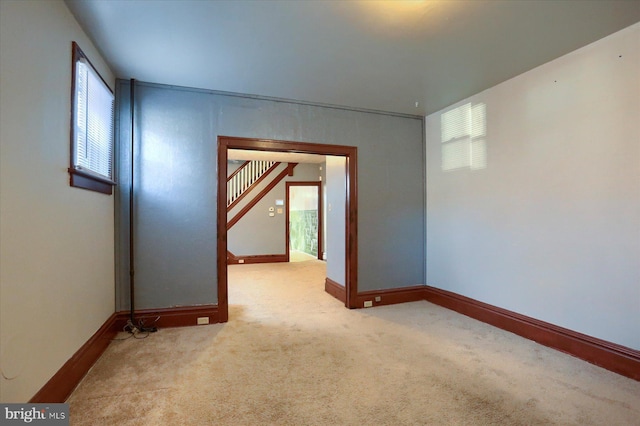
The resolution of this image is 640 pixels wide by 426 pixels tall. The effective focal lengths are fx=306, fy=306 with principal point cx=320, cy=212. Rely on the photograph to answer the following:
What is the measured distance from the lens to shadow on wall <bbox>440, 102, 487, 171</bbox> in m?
3.44

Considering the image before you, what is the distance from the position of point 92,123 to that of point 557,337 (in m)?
4.25

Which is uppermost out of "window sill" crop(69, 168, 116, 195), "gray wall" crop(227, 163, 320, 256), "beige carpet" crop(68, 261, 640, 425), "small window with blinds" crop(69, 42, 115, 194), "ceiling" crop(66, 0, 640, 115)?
"ceiling" crop(66, 0, 640, 115)

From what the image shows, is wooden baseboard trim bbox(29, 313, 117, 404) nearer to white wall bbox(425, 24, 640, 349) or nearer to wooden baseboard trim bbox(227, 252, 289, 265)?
white wall bbox(425, 24, 640, 349)

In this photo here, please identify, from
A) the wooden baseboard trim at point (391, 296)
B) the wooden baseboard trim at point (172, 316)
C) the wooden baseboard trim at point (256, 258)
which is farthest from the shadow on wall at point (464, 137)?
the wooden baseboard trim at point (256, 258)

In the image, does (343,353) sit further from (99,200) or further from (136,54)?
(136,54)

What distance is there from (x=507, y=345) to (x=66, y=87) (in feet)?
12.9

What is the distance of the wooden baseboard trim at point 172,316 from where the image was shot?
3.06m

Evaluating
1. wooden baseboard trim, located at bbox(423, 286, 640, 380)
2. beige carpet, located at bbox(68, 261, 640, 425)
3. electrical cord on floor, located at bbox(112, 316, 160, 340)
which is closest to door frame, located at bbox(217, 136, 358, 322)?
beige carpet, located at bbox(68, 261, 640, 425)

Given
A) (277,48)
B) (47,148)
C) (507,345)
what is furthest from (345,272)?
(47,148)

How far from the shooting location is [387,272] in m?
4.07

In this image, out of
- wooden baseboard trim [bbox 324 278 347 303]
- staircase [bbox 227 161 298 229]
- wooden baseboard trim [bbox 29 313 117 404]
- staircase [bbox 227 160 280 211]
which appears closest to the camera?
wooden baseboard trim [bbox 29 313 117 404]

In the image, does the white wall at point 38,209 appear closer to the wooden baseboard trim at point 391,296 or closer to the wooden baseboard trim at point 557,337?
the wooden baseboard trim at point 391,296

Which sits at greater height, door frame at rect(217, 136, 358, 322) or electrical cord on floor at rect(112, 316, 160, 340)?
door frame at rect(217, 136, 358, 322)

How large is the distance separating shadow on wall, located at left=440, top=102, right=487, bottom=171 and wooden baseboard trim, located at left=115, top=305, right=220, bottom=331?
331cm
